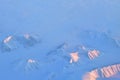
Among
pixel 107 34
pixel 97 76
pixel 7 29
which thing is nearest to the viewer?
pixel 97 76

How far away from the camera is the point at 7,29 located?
838 cm

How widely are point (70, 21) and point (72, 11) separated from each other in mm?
405

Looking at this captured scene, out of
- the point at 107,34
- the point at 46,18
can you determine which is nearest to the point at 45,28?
the point at 46,18

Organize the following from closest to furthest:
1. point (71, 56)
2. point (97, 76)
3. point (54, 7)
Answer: point (97, 76), point (71, 56), point (54, 7)

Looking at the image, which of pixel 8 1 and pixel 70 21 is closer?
pixel 70 21

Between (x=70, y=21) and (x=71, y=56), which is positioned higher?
(x=70, y=21)

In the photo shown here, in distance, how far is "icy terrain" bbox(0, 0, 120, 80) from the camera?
273 inches

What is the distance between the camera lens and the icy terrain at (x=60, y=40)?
6.94 m

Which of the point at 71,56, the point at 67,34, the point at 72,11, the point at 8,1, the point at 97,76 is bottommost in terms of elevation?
the point at 97,76

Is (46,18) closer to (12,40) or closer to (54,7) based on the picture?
(54,7)

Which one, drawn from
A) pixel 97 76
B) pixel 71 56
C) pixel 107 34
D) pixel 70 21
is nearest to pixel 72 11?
pixel 70 21

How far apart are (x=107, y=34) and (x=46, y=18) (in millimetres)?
1441

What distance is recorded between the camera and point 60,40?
7.87m

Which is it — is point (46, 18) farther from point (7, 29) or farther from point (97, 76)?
point (97, 76)
